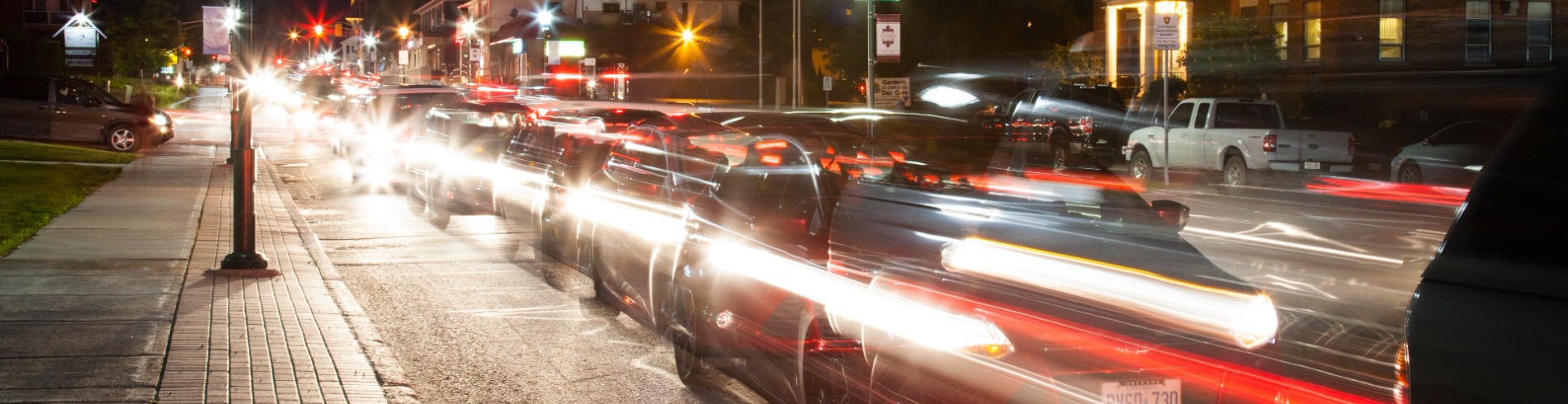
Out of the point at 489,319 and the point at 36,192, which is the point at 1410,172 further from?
the point at 36,192

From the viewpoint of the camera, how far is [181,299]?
908cm

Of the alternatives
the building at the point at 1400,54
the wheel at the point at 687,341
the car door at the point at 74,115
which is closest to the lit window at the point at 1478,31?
the building at the point at 1400,54

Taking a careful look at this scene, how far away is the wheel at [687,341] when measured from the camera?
697 cm

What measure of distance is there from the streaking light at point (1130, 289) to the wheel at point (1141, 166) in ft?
62.6

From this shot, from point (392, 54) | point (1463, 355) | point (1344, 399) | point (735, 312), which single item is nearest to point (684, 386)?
point (735, 312)

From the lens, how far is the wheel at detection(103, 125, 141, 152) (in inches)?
1112

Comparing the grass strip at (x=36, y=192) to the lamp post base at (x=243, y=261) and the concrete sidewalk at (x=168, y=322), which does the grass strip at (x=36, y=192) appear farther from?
the lamp post base at (x=243, y=261)

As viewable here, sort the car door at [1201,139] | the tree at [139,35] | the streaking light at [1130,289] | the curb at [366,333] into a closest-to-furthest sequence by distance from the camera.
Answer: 1. the streaking light at [1130,289]
2. the curb at [366,333]
3. the car door at [1201,139]
4. the tree at [139,35]

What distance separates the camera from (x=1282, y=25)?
38906 millimetres

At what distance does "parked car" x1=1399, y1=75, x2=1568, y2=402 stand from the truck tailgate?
19673 mm

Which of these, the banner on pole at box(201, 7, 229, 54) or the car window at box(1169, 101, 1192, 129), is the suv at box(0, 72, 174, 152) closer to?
the banner on pole at box(201, 7, 229, 54)

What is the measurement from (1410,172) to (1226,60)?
1432 centimetres

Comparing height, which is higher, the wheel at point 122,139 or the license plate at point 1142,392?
the wheel at point 122,139

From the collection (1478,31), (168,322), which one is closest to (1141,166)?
(1478,31)
